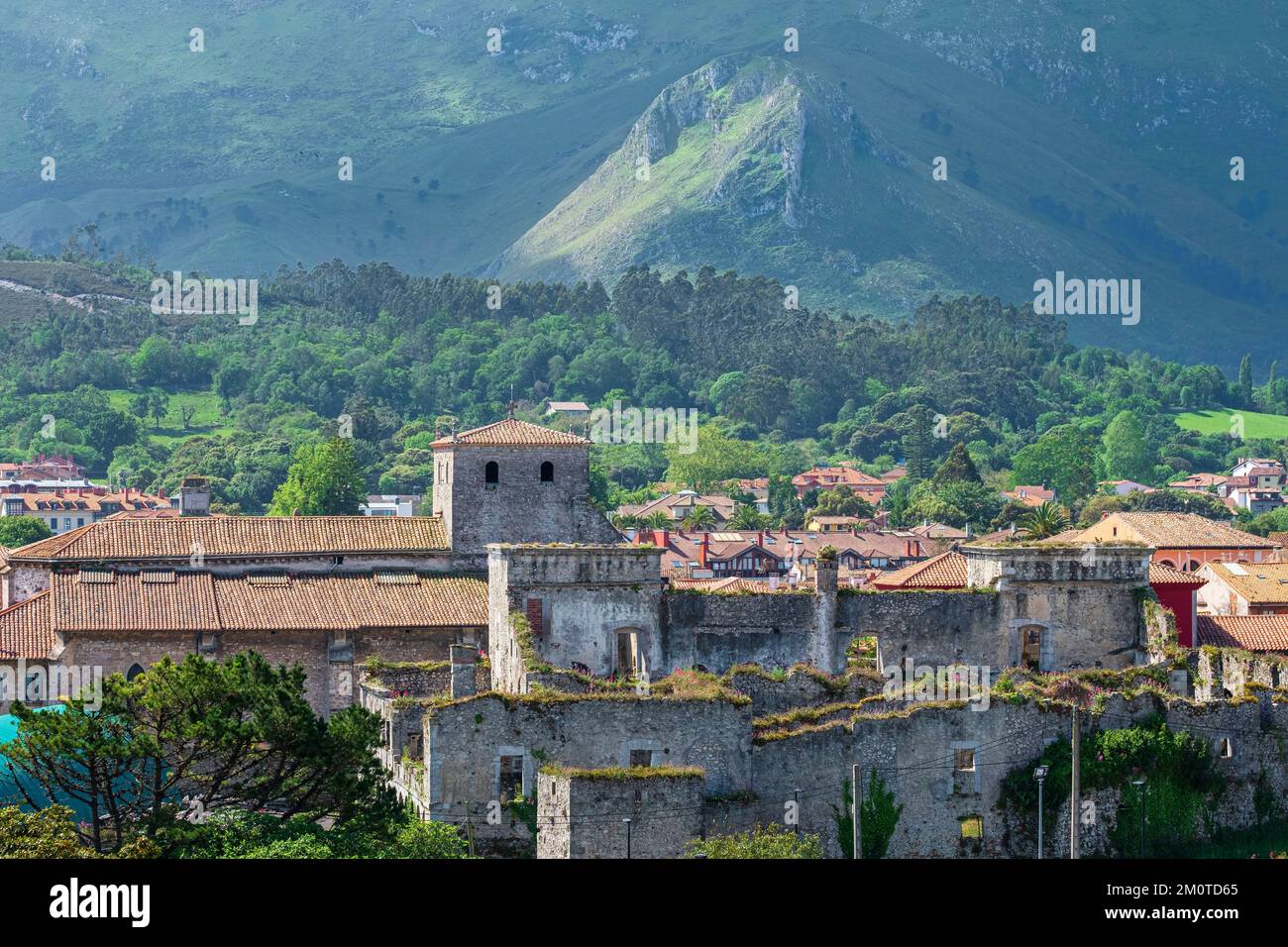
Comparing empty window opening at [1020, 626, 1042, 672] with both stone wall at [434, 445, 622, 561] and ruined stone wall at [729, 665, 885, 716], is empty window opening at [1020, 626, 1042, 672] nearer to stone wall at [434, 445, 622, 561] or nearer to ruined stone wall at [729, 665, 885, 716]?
ruined stone wall at [729, 665, 885, 716]

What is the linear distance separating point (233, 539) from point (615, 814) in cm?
2627

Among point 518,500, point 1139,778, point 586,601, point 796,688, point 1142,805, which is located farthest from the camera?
point 518,500

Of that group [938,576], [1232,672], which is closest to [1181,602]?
[1232,672]

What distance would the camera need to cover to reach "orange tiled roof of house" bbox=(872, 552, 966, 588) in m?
62.4

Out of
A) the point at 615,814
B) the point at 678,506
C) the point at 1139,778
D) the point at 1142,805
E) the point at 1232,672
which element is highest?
the point at 678,506

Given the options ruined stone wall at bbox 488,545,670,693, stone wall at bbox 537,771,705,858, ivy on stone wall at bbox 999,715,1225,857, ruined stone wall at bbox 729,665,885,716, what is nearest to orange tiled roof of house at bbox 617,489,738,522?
ruined stone wall at bbox 488,545,670,693

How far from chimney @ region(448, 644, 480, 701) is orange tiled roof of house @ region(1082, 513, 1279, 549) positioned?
43.1 meters

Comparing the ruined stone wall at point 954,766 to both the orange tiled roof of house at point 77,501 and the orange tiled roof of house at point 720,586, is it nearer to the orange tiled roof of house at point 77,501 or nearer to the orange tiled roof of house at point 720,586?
the orange tiled roof of house at point 720,586

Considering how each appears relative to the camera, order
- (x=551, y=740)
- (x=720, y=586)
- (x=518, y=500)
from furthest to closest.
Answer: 1. (x=720, y=586)
2. (x=518, y=500)
3. (x=551, y=740)

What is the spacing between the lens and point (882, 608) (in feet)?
185

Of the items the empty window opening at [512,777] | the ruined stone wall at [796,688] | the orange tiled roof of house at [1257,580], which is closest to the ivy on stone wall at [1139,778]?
the ruined stone wall at [796,688]

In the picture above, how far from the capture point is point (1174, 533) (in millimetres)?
94188

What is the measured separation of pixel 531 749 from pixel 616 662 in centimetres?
949

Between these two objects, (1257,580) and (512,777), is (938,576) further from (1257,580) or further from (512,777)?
(1257,580)
